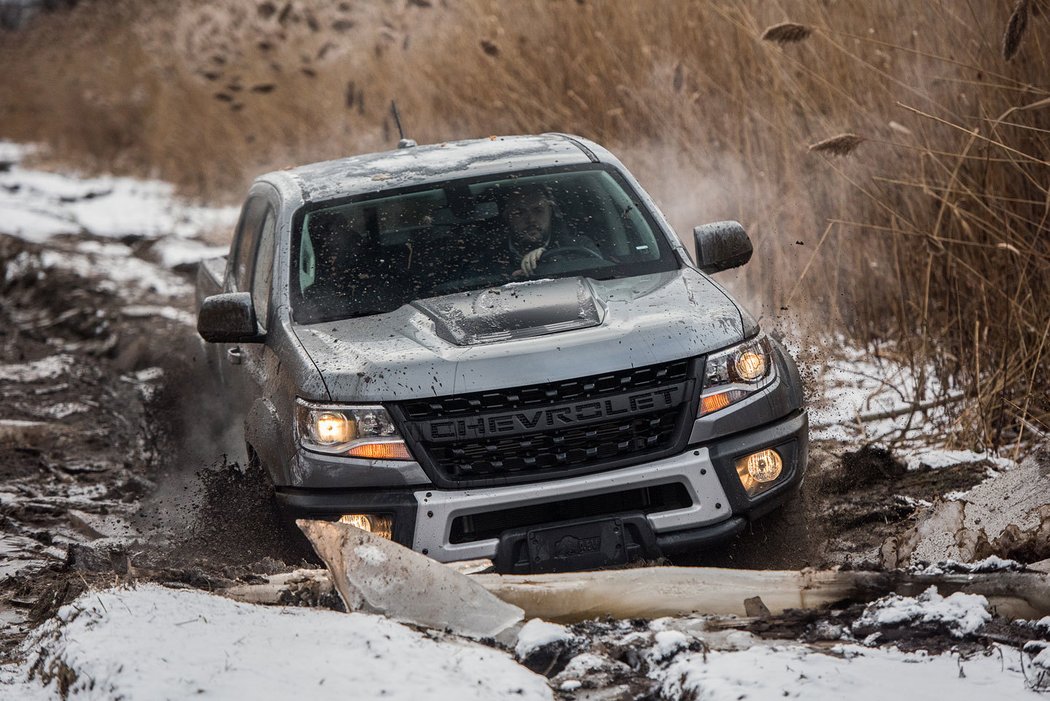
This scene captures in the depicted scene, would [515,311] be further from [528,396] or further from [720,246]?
[720,246]

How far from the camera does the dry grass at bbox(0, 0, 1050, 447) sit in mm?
6602

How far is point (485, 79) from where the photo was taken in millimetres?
12406

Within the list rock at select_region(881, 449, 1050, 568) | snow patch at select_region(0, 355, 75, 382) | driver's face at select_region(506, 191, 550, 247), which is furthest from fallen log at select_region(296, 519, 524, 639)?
snow patch at select_region(0, 355, 75, 382)

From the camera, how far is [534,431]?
15.3 ft

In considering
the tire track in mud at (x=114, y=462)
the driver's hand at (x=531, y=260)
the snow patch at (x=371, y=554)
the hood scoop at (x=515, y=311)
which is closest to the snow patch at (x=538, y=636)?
the snow patch at (x=371, y=554)

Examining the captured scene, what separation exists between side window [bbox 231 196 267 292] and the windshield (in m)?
0.79

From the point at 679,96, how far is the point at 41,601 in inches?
250

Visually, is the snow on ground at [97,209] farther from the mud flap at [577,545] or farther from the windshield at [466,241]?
the mud flap at [577,545]

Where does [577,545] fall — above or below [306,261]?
below

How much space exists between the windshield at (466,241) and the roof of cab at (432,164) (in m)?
0.06

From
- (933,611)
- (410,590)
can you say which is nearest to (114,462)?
(410,590)

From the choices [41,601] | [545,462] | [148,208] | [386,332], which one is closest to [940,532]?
[545,462]

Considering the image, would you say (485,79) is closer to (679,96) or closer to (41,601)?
(679,96)

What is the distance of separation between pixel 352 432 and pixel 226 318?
1030mm
